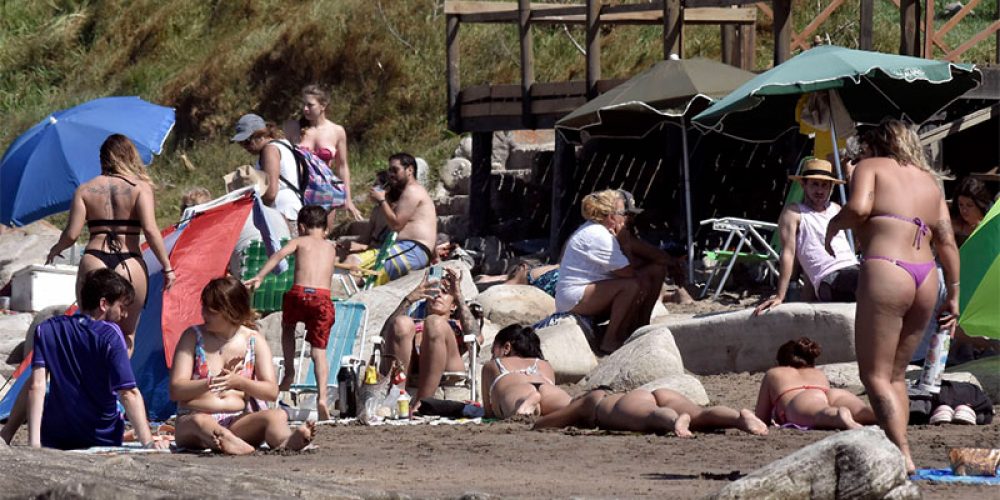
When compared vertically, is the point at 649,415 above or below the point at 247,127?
below

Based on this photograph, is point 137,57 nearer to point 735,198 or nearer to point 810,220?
point 735,198

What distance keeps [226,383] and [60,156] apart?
11.6 feet

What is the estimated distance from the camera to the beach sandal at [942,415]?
8039 mm

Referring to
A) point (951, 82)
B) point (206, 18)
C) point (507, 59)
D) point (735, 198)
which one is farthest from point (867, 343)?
point (206, 18)

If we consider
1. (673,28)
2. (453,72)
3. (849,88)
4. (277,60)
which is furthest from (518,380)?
(277,60)

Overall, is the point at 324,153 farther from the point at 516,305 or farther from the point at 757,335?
the point at 757,335

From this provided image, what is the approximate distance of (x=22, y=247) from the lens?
61.7 ft

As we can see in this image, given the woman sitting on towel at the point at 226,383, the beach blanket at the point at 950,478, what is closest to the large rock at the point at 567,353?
the woman sitting on towel at the point at 226,383

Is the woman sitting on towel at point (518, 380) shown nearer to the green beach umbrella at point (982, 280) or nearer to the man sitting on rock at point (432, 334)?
the man sitting on rock at point (432, 334)

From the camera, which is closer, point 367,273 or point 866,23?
point 367,273

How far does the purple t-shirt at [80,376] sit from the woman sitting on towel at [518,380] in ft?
7.43

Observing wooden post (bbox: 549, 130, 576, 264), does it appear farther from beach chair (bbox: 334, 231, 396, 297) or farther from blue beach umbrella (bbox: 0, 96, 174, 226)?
blue beach umbrella (bbox: 0, 96, 174, 226)

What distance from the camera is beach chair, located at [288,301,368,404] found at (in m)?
10.3

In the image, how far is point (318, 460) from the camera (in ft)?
23.2
